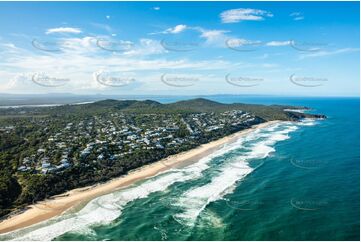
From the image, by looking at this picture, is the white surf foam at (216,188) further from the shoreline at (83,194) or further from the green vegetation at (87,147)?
the green vegetation at (87,147)

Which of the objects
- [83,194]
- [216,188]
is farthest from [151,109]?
[216,188]

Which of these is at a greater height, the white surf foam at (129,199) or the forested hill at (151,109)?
the forested hill at (151,109)

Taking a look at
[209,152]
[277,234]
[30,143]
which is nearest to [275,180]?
[277,234]

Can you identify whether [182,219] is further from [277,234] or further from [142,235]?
[277,234]

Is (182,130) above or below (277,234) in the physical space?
above

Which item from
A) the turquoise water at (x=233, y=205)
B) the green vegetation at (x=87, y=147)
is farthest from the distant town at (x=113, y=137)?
the turquoise water at (x=233, y=205)

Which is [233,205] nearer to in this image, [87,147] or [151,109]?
[87,147]
